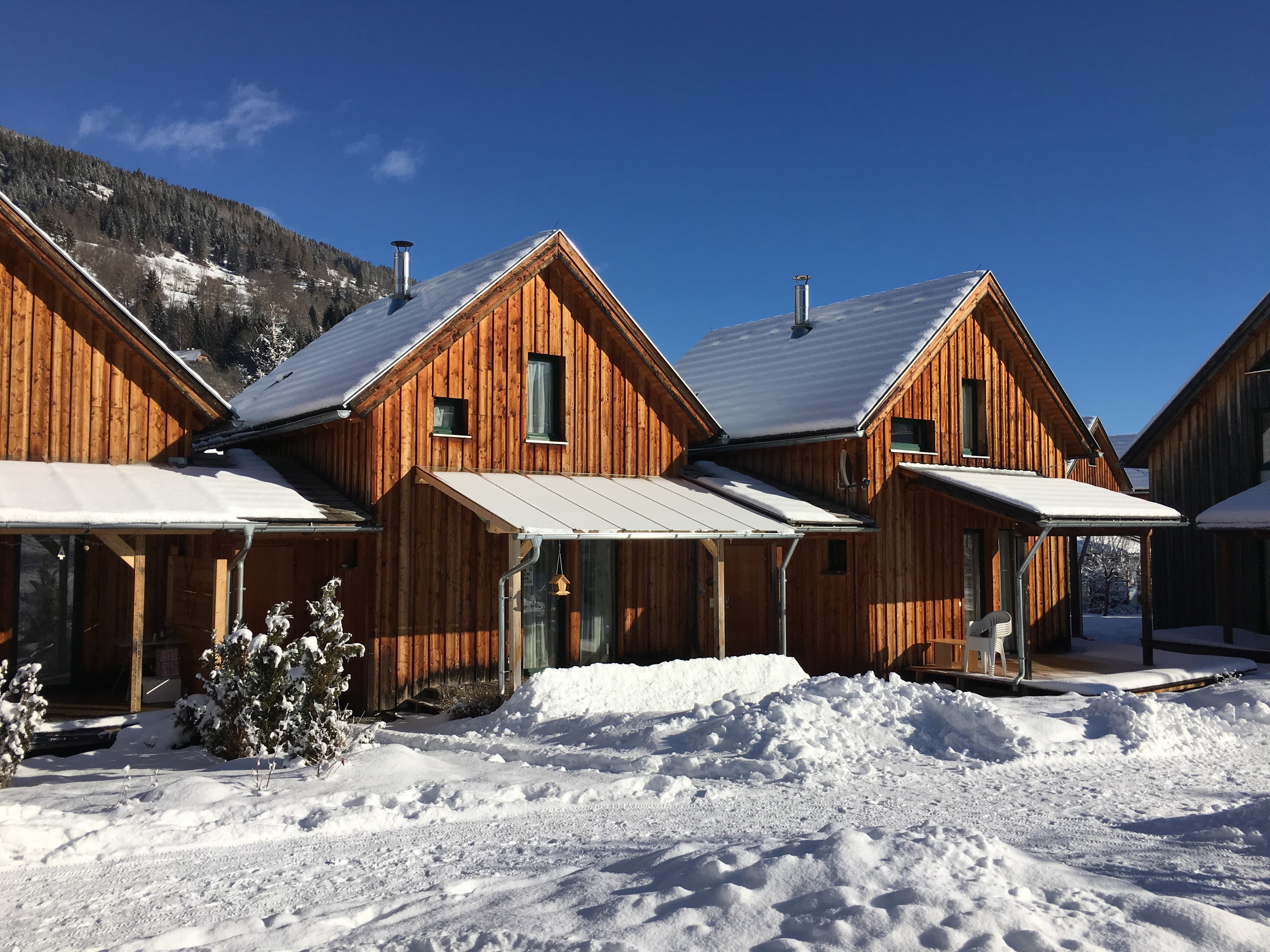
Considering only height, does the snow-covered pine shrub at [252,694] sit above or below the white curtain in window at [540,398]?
below

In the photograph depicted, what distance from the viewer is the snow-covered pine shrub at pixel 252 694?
26.5 ft

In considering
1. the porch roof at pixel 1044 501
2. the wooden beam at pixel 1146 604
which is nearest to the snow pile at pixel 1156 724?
the porch roof at pixel 1044 501

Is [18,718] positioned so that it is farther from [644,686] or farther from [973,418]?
[973,418]

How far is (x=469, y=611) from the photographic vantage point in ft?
43.3

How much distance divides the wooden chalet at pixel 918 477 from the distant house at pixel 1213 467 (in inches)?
123

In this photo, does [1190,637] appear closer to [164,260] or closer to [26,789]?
[26,789]

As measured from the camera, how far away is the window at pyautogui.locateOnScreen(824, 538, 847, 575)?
15781 millimetres

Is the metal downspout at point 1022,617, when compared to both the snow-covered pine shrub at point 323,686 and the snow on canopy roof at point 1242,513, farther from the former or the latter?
the snow-covered pine shrub at point 323,686

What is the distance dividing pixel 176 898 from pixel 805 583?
1242 cm

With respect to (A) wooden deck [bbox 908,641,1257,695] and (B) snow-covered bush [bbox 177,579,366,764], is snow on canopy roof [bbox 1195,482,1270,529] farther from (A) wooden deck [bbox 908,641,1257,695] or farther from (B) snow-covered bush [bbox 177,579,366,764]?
(B) snow-covered bush [bbox 177,579,366,764]

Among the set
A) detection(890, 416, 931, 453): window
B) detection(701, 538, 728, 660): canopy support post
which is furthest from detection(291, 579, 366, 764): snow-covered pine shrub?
detection(890, 416, 931, 453): window

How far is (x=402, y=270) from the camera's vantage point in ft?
57.7

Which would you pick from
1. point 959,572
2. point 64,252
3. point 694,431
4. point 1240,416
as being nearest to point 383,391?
point 64,252

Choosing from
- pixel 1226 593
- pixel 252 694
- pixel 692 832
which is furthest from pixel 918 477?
pixel 252 694
